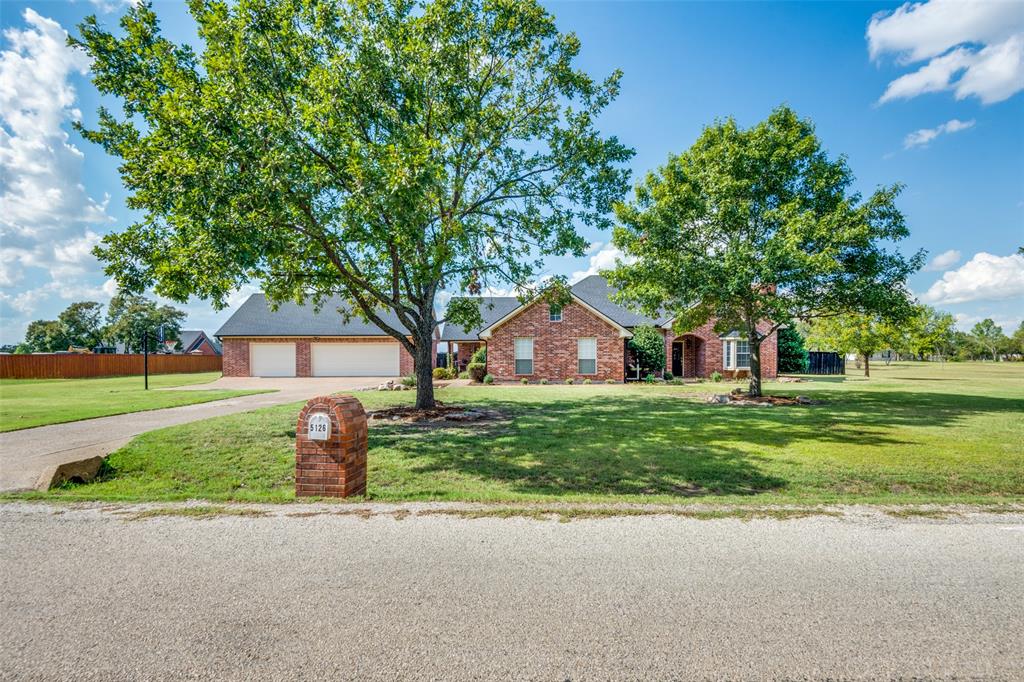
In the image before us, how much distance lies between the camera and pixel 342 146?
9.03 metres

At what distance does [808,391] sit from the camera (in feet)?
66.2

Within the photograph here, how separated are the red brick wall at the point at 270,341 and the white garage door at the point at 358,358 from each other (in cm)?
47

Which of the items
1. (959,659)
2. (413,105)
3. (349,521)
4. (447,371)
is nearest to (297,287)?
(413,105)

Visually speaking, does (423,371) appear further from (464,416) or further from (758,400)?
(758,400)

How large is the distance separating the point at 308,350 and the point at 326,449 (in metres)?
29.2

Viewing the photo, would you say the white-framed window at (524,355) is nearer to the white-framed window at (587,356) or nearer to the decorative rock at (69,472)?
the white-framed window at (587,356)

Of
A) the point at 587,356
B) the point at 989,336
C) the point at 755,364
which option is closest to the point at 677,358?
the point at 587,356

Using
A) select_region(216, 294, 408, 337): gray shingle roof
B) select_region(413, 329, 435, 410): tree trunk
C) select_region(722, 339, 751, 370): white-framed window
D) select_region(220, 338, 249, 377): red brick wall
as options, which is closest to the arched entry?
select_region(722, 339, 751, 370): white-framed window

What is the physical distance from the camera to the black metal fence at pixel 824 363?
122 ft

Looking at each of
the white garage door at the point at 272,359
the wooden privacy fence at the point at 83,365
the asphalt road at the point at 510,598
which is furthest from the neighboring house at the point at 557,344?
the wooden privacy fence at the point at 83,365

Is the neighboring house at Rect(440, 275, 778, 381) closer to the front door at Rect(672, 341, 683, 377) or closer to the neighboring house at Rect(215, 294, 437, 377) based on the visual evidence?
the front door at Rect(672, 341, 683, 377)

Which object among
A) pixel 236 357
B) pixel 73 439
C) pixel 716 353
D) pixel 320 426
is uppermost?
pixel 236 357

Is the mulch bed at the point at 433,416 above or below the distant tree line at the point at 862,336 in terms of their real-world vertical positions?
below

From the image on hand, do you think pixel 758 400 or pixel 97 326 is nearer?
pixel 758 400
